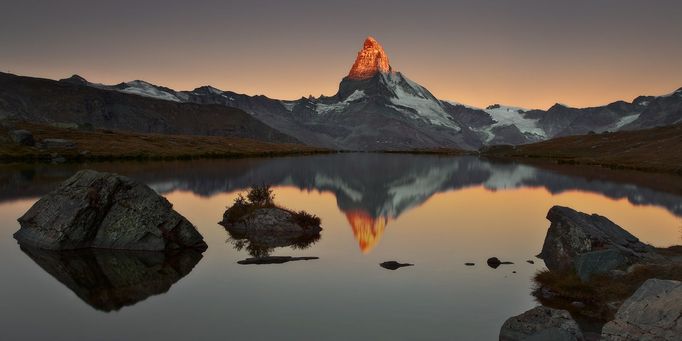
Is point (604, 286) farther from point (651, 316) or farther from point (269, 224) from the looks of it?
point (269, 224)

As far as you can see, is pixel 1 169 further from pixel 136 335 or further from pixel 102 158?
pixel 136 335

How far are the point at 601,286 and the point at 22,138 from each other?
149 meters

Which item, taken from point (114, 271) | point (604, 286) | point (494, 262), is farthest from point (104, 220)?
point (604, 286)

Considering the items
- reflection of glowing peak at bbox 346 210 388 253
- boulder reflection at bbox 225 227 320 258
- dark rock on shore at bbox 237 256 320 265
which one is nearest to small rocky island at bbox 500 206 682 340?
reflection of glowing peak at bbox 346 210 388 253

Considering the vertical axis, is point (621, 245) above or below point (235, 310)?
above

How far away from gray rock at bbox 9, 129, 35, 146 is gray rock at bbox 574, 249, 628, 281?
146 metres

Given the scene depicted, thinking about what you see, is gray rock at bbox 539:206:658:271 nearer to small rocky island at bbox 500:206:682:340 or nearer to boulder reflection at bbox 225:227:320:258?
small rocky island at bbox 500:206:682:340

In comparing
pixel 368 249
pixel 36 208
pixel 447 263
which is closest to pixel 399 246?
pixel 368 249

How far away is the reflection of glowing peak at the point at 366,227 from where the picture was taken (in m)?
41.4

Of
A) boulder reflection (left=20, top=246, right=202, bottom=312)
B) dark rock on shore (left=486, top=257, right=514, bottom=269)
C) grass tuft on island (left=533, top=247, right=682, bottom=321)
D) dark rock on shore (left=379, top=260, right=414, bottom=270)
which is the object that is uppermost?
grass tuft on island (left=533, top=247, right=682, bottom=321)

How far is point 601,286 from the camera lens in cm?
2694

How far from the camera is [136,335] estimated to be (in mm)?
20922

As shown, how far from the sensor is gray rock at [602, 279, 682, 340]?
53.2 ft

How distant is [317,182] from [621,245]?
232 feet
